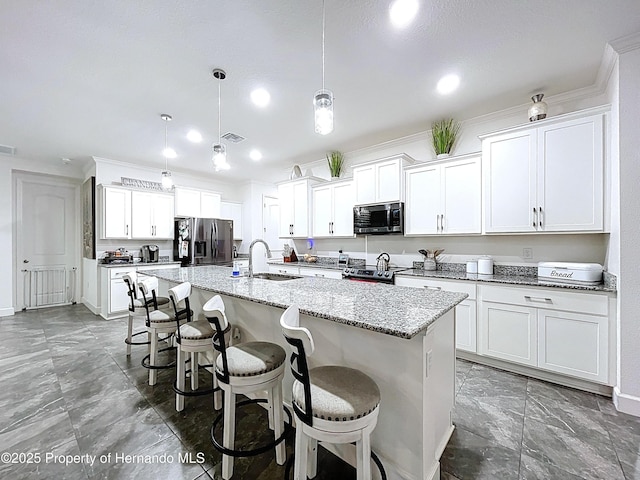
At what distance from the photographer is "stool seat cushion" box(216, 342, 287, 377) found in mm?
1429

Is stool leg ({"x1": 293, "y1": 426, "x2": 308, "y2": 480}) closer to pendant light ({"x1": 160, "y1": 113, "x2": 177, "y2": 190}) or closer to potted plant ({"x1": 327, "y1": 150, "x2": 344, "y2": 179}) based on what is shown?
pendant light ({"x1": 160, "y1": 113, "x2": 177, "y2": 190})

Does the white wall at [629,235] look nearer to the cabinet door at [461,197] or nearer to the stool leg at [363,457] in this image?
the cabinet door at [461,197]

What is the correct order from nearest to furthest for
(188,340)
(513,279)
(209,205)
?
1. (188,340)
2. (513,279)
3. (209,205)

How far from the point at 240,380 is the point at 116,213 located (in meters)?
4.80

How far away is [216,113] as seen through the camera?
318cm

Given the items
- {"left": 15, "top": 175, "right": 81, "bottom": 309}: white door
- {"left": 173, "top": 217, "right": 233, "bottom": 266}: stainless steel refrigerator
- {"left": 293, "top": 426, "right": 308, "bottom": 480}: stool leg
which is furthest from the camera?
{"left": 173, "top": 217, "right": 233, "bottom": 266}: stainless steel refrigerator

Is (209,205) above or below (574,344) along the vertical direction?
above

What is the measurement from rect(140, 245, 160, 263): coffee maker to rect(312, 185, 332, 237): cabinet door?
3190 millimetres

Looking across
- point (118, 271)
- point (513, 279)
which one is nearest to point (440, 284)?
point (513, 279)

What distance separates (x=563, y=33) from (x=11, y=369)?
580 cm

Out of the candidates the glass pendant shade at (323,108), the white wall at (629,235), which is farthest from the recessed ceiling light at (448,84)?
the glass pendant shade at (323,108)

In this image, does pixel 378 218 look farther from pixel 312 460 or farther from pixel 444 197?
pixel 312 460

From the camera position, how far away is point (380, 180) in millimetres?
3822

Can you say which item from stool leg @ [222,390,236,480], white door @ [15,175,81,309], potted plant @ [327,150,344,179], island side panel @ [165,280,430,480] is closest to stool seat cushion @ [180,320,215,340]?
stool leg @ [222,390,236,480]
